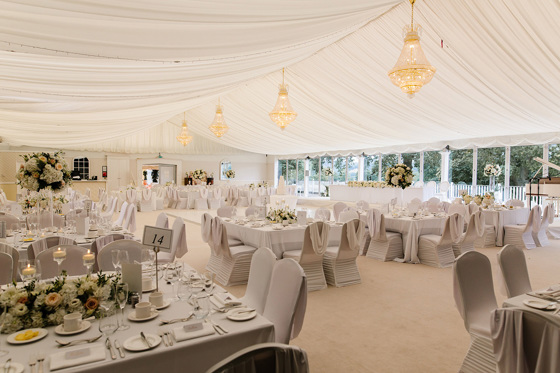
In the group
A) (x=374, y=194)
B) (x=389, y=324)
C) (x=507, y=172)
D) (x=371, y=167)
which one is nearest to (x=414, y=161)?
(x=371, y=167)

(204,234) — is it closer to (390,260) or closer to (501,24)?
(390,260)

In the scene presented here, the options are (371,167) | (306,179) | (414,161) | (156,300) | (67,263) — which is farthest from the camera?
(306,179)

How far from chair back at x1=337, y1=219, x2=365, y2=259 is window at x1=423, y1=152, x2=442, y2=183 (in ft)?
37.8

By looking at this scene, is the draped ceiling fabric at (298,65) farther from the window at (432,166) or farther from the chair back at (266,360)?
the chair back at (266,360)

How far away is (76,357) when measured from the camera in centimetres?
171

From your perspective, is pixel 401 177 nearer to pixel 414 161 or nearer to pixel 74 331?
pixel 74 331

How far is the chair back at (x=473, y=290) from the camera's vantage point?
9.61ft

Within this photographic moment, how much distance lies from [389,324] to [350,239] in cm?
154

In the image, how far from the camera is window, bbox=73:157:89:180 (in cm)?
2019

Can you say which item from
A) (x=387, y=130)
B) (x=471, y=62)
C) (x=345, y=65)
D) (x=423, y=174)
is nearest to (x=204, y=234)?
(x=345, y=65)

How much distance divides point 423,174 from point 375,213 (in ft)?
33.3

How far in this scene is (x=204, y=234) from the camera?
5.87 m

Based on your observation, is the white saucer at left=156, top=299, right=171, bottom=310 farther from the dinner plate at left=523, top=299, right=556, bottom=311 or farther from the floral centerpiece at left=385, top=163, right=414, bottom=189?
the floral centerpiece at left=385, top=163, right=414, bottom=189

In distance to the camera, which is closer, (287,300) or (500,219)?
(287,300)
